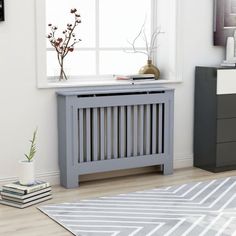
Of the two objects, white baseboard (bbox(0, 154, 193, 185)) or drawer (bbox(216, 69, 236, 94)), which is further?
drawer (bbox(216, 69, 236, 94))

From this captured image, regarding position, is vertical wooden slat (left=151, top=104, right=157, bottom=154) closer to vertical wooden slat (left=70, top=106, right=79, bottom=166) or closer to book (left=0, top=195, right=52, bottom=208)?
vertical wooden slat (left=70, top=106, right=79, bottom=166)

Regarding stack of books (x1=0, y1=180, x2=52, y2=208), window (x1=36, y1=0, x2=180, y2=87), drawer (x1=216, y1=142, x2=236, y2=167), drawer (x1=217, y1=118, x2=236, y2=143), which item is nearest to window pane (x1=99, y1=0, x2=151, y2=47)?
window (x1=36, y1=0, x2=180, y2=87)

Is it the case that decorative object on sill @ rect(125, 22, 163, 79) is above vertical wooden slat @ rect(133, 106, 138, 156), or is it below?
above

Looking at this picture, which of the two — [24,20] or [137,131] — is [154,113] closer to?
[137,131]

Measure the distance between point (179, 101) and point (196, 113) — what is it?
0.65ft

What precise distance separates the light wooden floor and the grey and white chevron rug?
0.10 meters

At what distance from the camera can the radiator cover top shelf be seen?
4.14m

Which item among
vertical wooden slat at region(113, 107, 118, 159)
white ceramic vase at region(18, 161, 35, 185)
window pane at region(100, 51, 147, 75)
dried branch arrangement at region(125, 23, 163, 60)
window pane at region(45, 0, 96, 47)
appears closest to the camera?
white ceramic vase at region(18, 161, 35, 185)

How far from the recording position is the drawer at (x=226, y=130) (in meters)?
4.63

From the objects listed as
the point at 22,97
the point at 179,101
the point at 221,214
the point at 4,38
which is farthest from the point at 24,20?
the point at 221,214

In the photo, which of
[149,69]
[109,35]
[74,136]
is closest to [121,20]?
[109,35]

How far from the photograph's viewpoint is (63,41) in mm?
4473

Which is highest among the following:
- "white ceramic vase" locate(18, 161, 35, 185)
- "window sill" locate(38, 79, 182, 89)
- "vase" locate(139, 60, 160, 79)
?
"vase" locate(139, 60, 160, 79)

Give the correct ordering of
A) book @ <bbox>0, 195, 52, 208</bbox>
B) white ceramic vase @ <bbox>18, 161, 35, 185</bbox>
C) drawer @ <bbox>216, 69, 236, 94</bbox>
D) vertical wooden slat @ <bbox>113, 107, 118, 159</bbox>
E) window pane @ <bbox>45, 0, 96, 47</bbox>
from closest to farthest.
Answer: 1. book @ <bbox>0, 195, 52, 208</bbox>
2. white ceramic vase @ <bbox>18, 161, 35, 185</bbox>
3. vertical wooden slat @ <bbox>113, 107, 118, 159</bbox>
4. window pane @ <bbox>45, 0, 96, 47</bbox>
5. drawer @ <bbox>216, 69, 236, 94</bbox>
